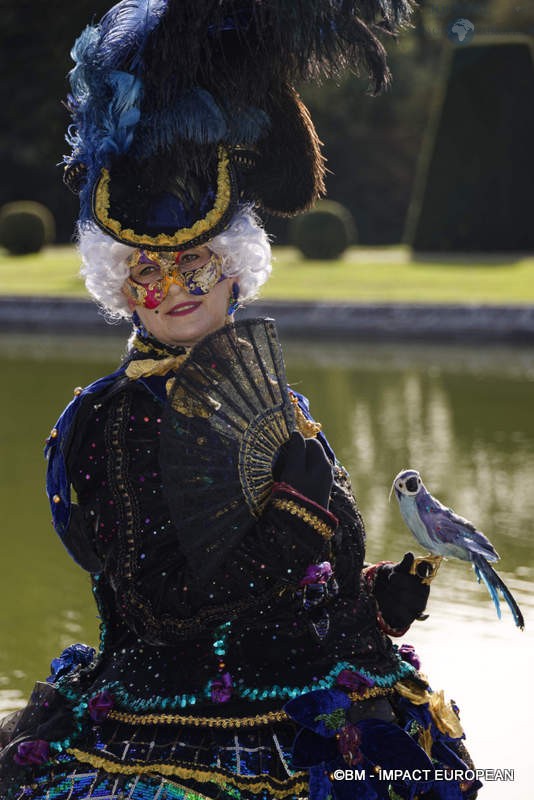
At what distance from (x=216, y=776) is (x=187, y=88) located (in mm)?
1362

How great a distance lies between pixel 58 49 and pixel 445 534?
3371cm

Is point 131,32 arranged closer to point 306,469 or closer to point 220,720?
point 306,469

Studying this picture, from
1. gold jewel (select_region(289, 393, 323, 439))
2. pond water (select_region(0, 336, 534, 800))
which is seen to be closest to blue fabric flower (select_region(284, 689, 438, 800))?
gold jewel (select_region(289, 393, 323, 439))

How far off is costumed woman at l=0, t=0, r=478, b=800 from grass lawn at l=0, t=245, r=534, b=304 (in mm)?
12828

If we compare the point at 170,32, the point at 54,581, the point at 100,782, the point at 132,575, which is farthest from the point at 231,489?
the point at 54,581

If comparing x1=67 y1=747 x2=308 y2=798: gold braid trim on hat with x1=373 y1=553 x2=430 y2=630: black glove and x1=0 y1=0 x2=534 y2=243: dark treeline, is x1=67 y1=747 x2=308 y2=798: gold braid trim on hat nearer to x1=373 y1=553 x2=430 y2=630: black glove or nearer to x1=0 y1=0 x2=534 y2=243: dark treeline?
x1=373 y1=553 x2=430 y2=630: black glove

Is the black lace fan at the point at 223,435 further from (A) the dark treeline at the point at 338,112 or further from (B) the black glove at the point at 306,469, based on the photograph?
(A) the dark treeline at the point at 338,112

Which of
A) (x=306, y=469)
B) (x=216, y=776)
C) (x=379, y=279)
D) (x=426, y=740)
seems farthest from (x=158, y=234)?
(x=379, y=279)

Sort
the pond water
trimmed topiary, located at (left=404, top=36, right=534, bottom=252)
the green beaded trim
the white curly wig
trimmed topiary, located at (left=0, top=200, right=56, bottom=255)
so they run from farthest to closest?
trimmed topiary, located at (left=0, top=200, right=56, bottom=255) → trimmed topiary, located at (left=404, top=36, right=534, bottom=252) → the pond water → the white curly wig → the green beaded trim

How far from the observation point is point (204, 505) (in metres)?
2.51

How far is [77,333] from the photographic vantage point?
1569 centimetres

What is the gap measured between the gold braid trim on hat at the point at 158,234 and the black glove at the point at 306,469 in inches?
19.0

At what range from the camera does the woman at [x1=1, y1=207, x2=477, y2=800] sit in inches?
99.0

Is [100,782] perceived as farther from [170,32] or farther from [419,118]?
[419,118]
